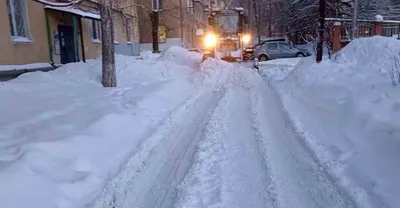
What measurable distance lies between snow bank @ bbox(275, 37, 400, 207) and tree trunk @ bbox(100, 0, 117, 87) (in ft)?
18.1

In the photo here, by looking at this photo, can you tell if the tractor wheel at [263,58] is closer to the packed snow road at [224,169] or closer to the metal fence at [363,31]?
the metal fence at [363,31]

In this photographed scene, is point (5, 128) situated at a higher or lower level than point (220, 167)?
higher

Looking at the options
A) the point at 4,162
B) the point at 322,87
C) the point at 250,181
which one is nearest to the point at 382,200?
the point at 250,181

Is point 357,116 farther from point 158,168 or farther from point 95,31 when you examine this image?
point 95,31

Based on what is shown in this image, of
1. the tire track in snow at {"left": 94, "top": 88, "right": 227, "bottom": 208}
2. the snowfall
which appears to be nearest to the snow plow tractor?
the snowfall

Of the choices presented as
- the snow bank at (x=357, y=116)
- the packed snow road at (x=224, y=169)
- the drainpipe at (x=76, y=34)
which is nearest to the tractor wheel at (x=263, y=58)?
the drainpipe at (x=76, y=34)

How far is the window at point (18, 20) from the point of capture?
41.7ft

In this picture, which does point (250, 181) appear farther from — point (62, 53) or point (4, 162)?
point (62, 53)

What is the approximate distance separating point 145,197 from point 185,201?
51cm

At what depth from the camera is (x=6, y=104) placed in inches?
313

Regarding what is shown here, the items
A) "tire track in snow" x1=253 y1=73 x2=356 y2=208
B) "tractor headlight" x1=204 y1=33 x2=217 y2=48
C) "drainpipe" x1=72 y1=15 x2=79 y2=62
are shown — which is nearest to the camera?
"tire track in snow" x1=253 y1=73 x2=356 y2=208

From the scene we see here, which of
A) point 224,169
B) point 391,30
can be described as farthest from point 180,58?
point 224,169

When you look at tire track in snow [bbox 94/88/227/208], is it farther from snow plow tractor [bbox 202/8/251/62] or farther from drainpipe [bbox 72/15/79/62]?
snow plow tractor [bbox 202/8/251/62]

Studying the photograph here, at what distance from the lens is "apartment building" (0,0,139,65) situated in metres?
12.1
